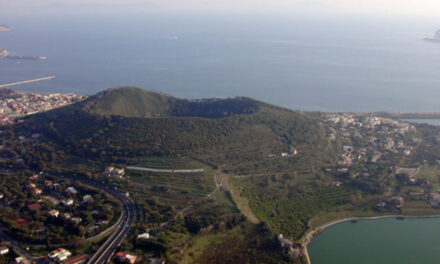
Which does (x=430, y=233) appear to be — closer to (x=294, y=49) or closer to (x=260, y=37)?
(x=294, y=49)

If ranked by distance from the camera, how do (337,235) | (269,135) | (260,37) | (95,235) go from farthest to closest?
1. (260,37)
2. (269,135)
3. (337,235)
4. (95,235)

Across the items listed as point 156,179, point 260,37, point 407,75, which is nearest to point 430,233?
point 156,179

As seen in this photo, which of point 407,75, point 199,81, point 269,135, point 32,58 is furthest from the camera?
point 32,58

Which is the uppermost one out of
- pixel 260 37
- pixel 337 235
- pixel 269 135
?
pixel 260 37

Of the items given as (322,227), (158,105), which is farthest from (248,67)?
(322,227)

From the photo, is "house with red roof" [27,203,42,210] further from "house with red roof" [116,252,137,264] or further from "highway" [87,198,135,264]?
"house with red roof" [116,252,137,264]

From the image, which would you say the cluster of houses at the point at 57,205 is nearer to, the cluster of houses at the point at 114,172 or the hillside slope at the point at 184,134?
the cluster of houses at the point at 114,172
